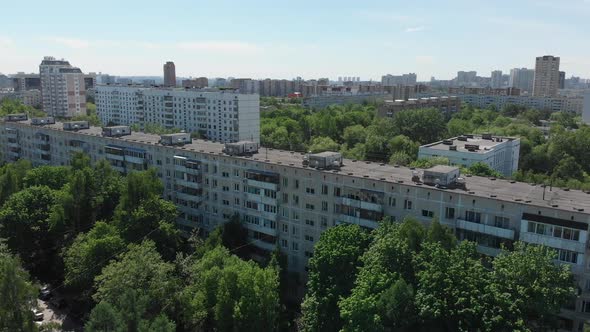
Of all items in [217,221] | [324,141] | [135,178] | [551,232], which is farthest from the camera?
[324,141]

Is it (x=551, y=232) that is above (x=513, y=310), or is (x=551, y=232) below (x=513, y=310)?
above

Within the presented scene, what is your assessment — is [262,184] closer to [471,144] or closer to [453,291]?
[453,291]

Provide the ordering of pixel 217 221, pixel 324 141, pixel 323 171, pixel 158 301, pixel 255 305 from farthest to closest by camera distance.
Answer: pixel 324 141, pixel 217 221, pixel 323 171, pixel 158 301, pixel 255 305

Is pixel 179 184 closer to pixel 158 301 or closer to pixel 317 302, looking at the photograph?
pixel 158 301

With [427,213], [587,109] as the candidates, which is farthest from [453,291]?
[587,109]

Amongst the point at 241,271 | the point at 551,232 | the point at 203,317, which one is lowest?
the point at 203,317

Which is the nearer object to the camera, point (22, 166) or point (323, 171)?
point (323, 171)

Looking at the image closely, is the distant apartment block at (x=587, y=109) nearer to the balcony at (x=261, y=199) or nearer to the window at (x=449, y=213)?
the window at (x=449, y=213)

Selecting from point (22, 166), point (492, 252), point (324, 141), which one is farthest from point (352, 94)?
point (492, 252)
